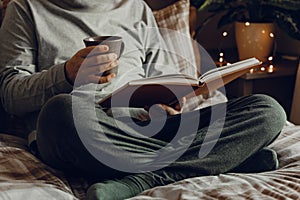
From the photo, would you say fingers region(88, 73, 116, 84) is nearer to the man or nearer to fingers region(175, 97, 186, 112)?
the man

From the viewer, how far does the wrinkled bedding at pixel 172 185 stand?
0.95m

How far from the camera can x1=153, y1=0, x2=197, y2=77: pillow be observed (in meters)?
1.67

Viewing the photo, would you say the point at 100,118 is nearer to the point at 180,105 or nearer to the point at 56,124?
the point at 56,124

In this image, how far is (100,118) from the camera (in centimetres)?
109

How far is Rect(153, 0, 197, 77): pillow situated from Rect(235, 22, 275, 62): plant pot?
1.31ft

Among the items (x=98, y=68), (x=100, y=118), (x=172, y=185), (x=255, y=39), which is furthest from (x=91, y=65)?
(x=255, y=39)

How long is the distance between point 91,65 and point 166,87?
18 cm

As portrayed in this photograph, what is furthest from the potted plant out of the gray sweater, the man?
the man

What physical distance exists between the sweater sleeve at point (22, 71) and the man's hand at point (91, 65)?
4 centimetres

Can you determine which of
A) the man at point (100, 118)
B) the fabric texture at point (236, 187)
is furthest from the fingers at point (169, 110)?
the fabric texture at point (236, 187)

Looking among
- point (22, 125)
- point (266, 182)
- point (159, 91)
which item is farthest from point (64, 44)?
point (266, 182)

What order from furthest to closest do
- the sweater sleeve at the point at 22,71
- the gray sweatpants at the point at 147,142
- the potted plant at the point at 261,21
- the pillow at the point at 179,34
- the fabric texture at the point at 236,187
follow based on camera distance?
the potted plant at the point at 261,21
the pillow at the point at 179,34
the sweater sleeve at the point at 22,71
the gray sweatpants at the point at 147,142
the fabric texture at the point at 236,187

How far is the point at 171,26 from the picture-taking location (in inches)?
68.2

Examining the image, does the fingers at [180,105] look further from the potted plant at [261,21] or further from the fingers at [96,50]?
the potted plant at [261,21]
